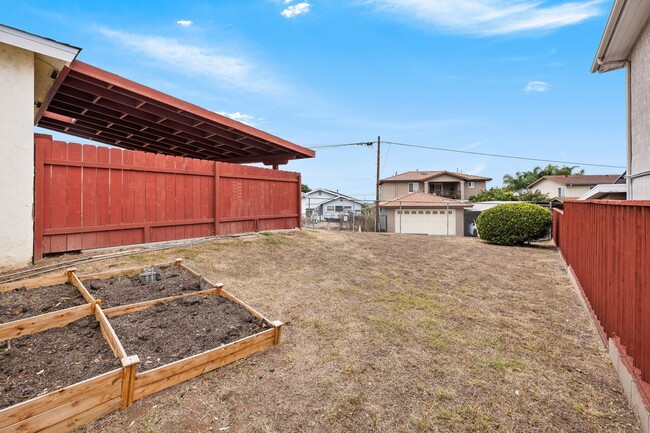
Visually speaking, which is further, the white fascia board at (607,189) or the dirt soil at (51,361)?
the white fascia board at (607,189)

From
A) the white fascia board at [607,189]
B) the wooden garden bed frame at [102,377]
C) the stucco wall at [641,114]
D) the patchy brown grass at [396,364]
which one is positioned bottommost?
the patchy brown grass at [396,364]

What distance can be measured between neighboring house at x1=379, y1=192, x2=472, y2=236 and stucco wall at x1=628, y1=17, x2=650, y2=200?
1433cm

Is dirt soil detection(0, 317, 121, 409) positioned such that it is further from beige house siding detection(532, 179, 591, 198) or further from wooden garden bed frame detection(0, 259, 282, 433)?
beige house siding detection(532, 179, 591, 198)

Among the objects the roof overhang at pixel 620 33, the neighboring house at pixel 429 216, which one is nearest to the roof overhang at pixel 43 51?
the roof overhang at pixel 620 33

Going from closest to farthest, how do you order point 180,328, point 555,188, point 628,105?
point 180,328 < point 628,105 < point 555,188

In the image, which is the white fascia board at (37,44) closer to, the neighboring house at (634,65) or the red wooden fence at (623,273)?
the red wooden fence at (623,273)

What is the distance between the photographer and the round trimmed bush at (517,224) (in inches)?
418

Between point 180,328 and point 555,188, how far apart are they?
46833 mm

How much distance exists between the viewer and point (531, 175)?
1865 inches

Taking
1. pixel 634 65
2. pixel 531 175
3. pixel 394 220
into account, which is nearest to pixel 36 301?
pixel 634 65

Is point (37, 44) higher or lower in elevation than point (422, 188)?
lower

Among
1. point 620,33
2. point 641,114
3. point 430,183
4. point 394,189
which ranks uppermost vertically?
point 430,183

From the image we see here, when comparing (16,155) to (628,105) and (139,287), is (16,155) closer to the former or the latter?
(139,287)

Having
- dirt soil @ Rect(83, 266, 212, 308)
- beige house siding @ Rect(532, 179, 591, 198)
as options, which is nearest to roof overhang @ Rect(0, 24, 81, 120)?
dirt soil @ Rect(83, 266, 212, 308)
